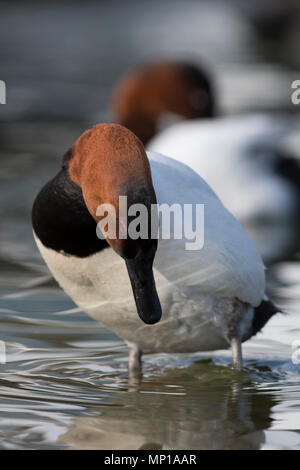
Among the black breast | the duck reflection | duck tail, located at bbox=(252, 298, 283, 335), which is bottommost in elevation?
the duck reflection

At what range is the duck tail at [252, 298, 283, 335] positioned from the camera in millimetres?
4855

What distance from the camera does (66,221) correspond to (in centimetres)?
421

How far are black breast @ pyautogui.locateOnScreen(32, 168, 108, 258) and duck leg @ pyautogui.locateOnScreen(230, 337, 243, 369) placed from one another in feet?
3.06

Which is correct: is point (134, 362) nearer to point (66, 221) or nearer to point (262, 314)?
point (262, 314)

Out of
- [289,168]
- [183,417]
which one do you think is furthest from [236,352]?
[289,168]

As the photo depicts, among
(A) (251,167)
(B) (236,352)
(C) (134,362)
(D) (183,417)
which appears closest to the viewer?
(D) (183,417)

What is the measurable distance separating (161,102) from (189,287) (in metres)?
5.96

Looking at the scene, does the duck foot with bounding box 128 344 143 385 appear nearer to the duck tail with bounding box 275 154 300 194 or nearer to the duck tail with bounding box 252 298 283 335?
the duck tail with bounding box 252 298 283 335

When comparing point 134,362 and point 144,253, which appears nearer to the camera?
point 144,253

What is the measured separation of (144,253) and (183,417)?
0.79 m

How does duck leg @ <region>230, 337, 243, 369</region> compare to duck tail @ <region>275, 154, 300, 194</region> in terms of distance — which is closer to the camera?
duck leg @ <region>230, 337, 243, 369</region>

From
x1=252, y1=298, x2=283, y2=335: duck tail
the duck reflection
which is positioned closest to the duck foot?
the duck reflection

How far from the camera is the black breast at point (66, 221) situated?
416cm

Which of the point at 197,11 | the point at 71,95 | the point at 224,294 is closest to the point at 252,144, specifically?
the point at 224,294
